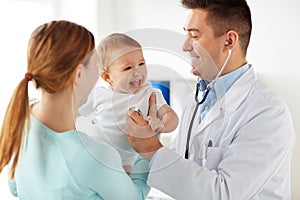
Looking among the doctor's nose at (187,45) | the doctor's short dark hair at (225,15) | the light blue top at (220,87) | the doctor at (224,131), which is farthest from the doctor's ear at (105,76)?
the doctor's short dark hair at (225,15)

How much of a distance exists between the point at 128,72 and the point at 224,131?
452 millimetres

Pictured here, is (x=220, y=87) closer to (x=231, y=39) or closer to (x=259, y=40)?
(x=231, y=39)

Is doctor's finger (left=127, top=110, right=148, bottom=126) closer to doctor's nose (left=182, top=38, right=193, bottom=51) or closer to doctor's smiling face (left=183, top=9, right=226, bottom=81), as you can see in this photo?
doctor's nose (left=182, top=38, right=193, bottom=51)

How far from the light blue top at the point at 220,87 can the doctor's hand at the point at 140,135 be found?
259 millimetres

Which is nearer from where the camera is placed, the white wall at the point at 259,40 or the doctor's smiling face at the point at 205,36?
the doctor's smiling face at the point at 205,36

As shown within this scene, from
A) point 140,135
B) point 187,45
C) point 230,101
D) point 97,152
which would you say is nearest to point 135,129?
point 140,135

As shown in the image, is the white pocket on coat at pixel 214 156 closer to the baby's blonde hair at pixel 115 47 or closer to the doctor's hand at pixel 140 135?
the doctor's hand at pixel 140 135

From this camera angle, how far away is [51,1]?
2.51m

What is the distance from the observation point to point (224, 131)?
4.86ft

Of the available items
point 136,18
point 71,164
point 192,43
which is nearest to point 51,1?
point 136,18

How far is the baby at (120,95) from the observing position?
3.81ft

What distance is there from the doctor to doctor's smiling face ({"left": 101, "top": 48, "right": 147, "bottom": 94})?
69 millimetres

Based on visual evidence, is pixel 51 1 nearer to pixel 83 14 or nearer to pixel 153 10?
pixel 83 14

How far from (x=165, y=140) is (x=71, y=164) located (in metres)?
0.31
